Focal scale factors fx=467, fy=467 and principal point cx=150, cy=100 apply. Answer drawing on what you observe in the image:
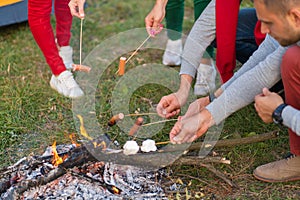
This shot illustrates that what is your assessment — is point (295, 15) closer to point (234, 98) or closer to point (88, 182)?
point (234, 98)

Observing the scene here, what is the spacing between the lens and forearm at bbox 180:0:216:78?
7.55 ft

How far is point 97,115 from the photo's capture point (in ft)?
8.72

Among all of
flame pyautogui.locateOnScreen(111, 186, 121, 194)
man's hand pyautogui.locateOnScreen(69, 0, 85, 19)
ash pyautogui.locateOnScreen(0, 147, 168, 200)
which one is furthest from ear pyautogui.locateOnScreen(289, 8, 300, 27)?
man's hand pyautogui.locateOnScreen(69, 0, 85, 19)

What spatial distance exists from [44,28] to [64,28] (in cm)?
31

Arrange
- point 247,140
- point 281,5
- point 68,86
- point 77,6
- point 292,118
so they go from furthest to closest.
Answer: point 68,86
point 77,6
point 247,140
point 292,118
point 281,5

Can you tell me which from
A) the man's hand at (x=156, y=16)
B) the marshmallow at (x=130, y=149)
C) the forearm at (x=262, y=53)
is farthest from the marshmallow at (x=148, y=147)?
the man's hand at (x=156, y=16)

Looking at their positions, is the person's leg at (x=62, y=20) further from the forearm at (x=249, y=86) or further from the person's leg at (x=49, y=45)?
the forearm at (x=249, y=86)

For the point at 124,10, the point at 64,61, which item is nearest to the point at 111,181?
the point at 64,61

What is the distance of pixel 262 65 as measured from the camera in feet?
6.46

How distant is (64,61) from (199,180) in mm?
1390

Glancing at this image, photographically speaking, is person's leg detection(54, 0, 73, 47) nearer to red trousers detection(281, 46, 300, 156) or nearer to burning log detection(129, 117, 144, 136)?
burning log detection(129, 117, 144, 136)

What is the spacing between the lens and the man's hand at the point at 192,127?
6.29 feet

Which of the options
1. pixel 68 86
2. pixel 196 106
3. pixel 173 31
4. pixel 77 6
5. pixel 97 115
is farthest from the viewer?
pixel 173 31

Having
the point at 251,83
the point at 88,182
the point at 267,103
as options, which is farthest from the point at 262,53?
the point at 88,182
